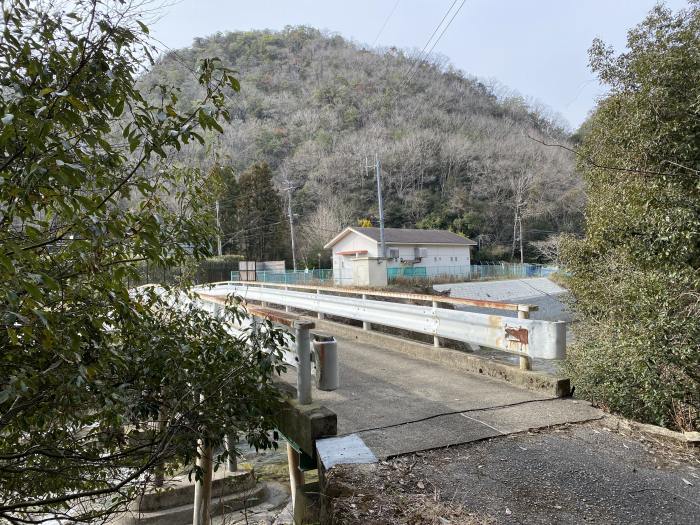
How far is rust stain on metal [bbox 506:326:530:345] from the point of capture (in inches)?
194

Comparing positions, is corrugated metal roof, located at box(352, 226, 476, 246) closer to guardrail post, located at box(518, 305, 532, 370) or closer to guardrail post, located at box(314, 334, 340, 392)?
guardrail post, located at box(518, 305, 532, 370)

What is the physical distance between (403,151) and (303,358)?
6535 centimetres

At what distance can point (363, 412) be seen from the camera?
14.0ft

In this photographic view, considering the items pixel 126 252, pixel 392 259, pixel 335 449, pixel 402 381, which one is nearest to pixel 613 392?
pixel 402 381

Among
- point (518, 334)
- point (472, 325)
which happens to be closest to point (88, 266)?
point (518, 334)

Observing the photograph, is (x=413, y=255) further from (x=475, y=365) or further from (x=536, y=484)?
(x=536, y=484)

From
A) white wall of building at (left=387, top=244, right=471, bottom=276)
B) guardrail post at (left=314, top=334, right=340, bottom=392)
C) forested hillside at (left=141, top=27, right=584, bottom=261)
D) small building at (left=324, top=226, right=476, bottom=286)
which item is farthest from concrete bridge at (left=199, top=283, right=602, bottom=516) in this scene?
white wall of building at (left=387, top=244, right=471, bottom=276)

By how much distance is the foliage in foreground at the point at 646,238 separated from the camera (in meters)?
4.78

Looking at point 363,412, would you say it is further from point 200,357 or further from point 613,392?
point 613,392

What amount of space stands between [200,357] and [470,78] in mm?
125712

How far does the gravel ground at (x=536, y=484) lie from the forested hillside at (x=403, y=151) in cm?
3428

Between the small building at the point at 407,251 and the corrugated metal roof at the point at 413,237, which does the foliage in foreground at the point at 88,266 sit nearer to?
the small building at the point at 407,251

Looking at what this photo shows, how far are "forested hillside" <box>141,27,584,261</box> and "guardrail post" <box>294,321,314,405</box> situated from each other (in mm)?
33715

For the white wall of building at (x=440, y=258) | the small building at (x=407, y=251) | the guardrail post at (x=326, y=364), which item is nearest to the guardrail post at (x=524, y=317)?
the guardrail post at (x=326, y=364)
